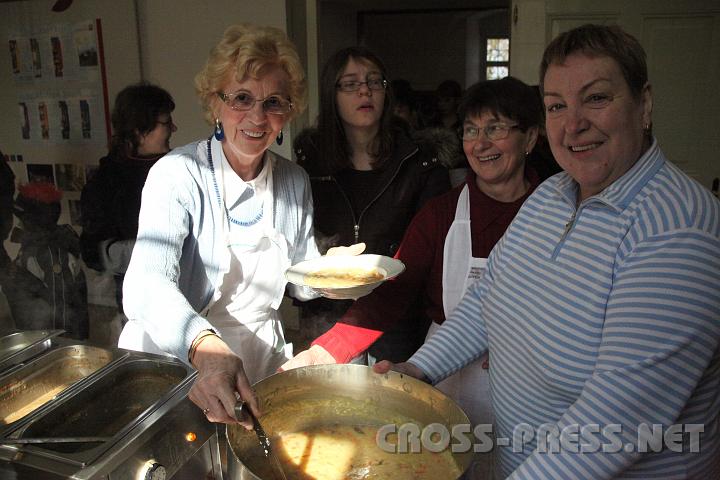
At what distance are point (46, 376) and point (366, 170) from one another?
111 centimetres

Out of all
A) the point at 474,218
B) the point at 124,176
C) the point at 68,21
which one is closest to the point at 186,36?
the point at 68,21

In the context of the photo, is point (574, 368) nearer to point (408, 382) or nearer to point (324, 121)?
point (408, 382)

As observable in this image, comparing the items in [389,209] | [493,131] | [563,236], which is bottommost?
[389,209]

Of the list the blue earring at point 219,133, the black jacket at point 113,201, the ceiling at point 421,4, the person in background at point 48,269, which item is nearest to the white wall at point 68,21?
the person in background at point 48,269

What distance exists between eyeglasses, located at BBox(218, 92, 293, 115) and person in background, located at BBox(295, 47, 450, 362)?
456 millimetres

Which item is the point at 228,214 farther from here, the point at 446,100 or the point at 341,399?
the point at 446,100

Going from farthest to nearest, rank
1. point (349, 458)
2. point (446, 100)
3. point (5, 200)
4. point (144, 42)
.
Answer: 1. point (446, 100)
2. point (144, 42)
3. point (5, 200)
4. point (349, 458)

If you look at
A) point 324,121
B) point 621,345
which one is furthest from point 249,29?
point 621,345

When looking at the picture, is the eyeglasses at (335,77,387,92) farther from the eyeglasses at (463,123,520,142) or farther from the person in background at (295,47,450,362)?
the eyeglasses at (463,123,520,142)

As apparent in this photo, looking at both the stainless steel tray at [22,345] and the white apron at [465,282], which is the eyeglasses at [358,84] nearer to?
the white apron at [465,282]

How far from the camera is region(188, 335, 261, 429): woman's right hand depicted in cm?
93

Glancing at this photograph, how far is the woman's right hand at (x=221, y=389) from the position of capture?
3.06ft

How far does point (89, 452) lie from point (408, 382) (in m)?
0.58

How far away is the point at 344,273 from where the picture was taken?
1496 mm
